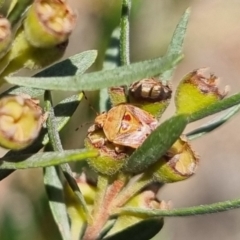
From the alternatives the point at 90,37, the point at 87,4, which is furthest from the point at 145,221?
the point at 87,4

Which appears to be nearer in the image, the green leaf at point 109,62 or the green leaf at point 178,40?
the green leaf at point 178,40

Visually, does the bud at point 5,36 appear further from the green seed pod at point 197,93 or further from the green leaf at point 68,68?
the green seed pod at point 197,93

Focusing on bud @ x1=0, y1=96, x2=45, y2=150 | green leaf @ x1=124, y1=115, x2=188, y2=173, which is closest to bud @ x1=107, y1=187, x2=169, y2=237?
green leaf @ x1=124, y1=115, x2=188, y2=173

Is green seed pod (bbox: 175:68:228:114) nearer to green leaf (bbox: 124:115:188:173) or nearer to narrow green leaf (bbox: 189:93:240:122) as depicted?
narrow green leaf (bbox: 189:93:240:122)

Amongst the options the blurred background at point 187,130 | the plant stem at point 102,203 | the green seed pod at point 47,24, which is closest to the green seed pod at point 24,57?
the green seed pod at point 47,24

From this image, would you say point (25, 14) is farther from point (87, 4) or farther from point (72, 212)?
point (87, 4)
